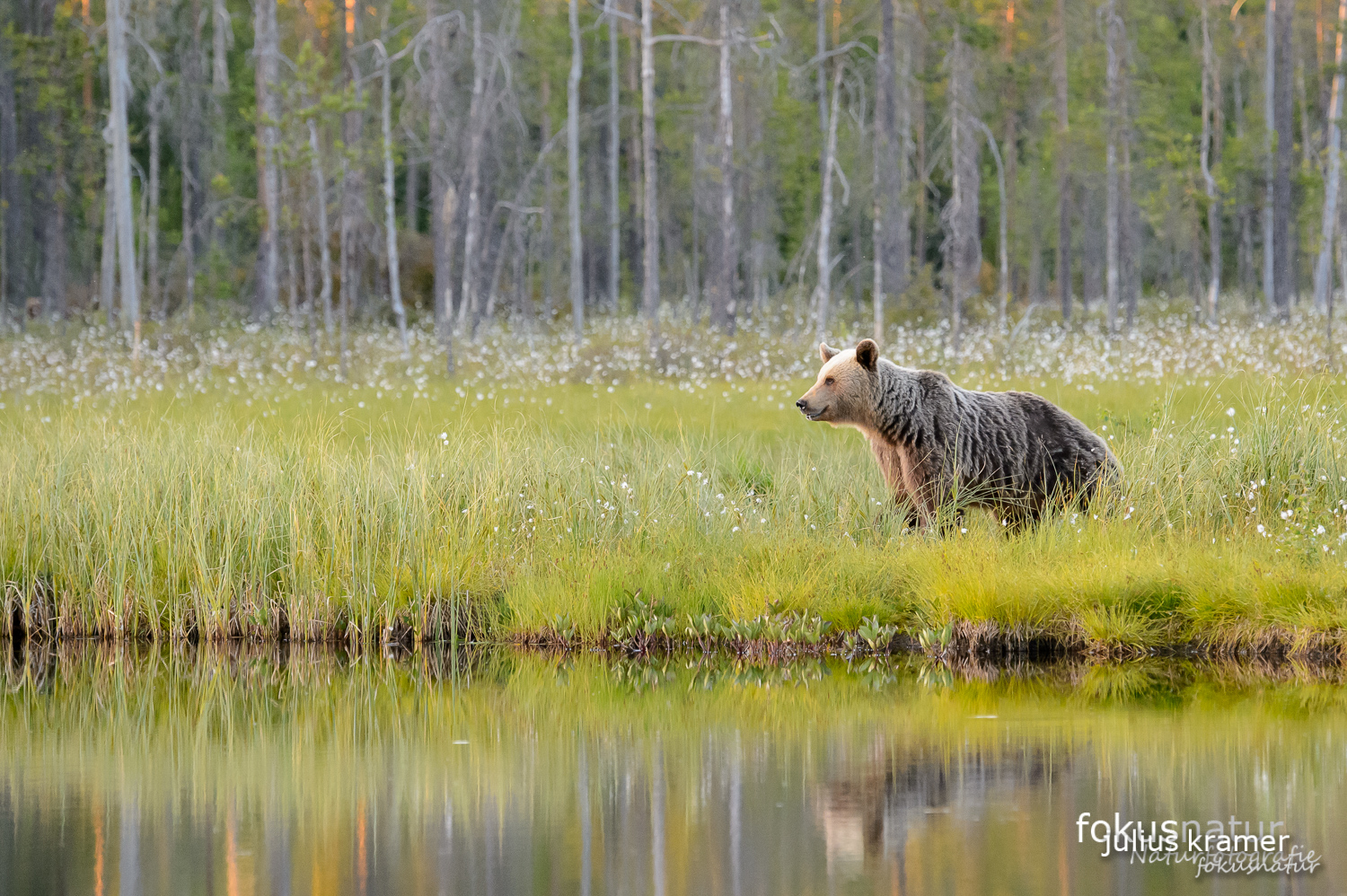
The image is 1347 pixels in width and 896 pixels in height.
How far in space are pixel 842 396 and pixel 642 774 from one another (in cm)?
436

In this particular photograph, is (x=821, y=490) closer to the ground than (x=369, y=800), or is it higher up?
higher up

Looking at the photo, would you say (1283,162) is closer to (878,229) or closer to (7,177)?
(878,229)

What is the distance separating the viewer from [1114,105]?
32.3m

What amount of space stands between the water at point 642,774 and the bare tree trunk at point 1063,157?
27.0m

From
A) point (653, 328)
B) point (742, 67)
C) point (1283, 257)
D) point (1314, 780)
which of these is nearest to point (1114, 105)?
point (1283, 257)

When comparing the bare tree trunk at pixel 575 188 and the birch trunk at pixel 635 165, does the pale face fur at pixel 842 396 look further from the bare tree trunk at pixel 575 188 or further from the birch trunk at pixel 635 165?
the birch trunk at pixel 635 165

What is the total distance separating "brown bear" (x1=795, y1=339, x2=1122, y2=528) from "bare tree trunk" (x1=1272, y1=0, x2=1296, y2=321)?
2452 centimetres

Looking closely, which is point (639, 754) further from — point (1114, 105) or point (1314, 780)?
point (1114, 105)

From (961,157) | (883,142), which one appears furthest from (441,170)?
(961,157)

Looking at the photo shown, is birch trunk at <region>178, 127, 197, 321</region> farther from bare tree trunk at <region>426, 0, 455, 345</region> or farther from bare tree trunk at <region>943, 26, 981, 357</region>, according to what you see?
bare tree trunk at <region>943, 26, 981, 357</region>

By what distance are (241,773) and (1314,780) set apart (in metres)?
5.62

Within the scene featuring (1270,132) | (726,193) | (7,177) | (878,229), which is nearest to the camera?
(878,229)

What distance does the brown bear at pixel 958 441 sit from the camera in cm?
1124

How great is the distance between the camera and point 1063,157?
38656 mm
